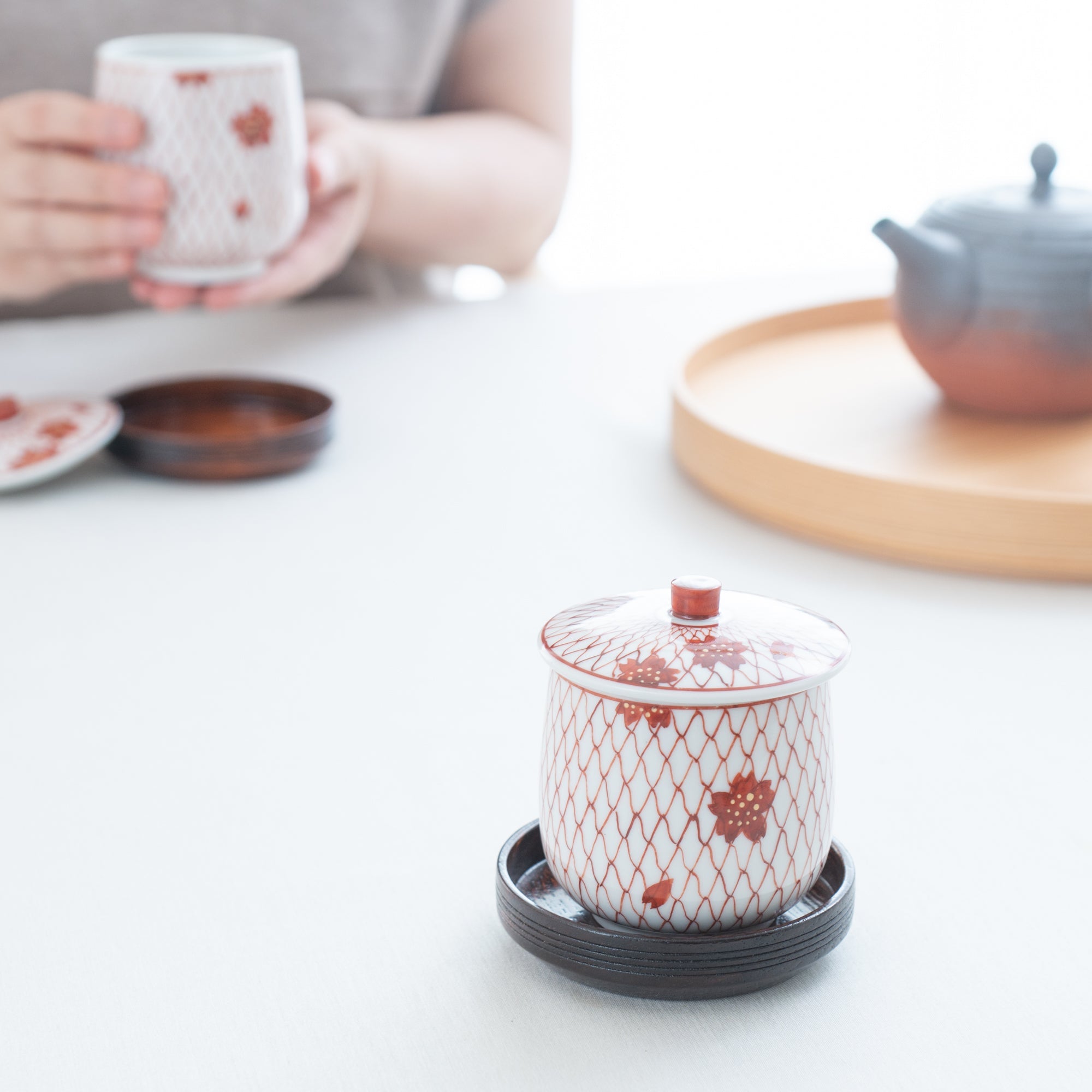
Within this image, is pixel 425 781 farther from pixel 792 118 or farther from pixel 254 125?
pixel 792 118

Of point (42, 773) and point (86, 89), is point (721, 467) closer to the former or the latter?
point (42, 773)

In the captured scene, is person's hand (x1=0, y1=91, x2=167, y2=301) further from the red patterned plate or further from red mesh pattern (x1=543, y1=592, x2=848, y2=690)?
red mesh pattern (x1=543, y1=592, x2=848, y2=690)

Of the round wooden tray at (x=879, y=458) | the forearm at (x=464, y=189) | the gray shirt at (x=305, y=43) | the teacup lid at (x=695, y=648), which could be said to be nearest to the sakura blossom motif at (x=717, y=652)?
the teacup lid at (x=695, y=648)

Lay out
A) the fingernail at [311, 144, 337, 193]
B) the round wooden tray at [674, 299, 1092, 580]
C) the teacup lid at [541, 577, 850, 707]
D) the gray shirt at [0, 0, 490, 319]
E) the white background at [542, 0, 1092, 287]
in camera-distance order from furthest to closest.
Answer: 1. the white background at [542, 0, 1092, 287]
2. the gray shirt at [0, 0, 490, 319]
3. the fingernail at [311, 144, 337, 193]
4. the round wooden tray at [674, 299, 1092, 580]
5. the teacup lid at [541, 577, 850, 707]

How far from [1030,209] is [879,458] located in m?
0.15

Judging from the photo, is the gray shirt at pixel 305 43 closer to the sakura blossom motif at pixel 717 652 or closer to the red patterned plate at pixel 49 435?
the red patterned plate at pixel 49 435

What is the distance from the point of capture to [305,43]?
1202 mm

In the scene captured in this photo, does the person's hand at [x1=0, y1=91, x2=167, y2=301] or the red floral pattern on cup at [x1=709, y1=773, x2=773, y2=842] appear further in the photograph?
the person's hand at [x1=0, y1=91, x2=167, y2=301]

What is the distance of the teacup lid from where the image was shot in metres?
0.34

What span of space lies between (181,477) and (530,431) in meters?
0.22

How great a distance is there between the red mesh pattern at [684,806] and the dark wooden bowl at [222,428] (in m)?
0.45

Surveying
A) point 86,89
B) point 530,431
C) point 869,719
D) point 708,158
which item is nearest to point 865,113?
point 708,158

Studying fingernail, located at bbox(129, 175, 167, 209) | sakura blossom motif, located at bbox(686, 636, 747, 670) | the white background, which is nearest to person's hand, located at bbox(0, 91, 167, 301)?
fingernail, located at bbox(129, 175, 167, 209)

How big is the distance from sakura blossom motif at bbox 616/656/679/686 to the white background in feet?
7.86
